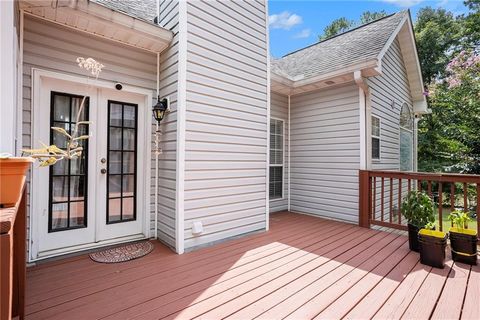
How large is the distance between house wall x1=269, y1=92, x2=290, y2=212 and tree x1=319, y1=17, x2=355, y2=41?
1547cm

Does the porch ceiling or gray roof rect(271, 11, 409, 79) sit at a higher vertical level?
gray roof rect(271, 11, 409, 79)

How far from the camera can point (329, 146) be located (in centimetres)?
496

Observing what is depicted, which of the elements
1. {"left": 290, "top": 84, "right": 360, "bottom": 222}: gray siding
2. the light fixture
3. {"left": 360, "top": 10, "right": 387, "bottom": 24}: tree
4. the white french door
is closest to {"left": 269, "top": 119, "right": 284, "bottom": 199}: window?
{"left": 290, "top": 84, "right": 360, "bottom": 222}: gray siding

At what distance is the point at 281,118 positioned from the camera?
18.1ft

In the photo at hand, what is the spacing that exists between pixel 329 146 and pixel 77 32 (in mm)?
4503

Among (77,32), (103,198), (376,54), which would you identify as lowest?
(103,198)

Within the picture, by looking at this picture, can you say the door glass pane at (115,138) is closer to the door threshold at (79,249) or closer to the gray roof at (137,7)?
the door threshold at (79,249)

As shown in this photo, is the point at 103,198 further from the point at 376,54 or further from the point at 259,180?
the point at 376,54

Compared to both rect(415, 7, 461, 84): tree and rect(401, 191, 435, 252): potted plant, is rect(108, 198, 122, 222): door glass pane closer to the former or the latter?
rect(401, 191, 435, 252): potted plant

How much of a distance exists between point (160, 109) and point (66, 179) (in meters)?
1.42

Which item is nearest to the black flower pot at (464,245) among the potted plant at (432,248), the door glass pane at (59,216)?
the potted plant at (432,248)

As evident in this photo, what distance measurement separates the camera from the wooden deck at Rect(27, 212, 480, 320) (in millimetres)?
1866

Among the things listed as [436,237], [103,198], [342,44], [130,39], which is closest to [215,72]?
[130,39]

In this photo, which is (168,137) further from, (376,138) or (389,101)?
(389,101)
